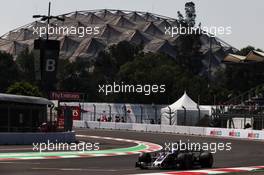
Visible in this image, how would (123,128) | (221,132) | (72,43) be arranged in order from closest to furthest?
(221,132) → (123,128) → (72,43)

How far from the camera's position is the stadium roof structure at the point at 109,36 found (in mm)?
154375

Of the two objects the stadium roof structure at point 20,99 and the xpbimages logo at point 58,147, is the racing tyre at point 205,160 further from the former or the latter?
the stadium roof structure at point 20,99

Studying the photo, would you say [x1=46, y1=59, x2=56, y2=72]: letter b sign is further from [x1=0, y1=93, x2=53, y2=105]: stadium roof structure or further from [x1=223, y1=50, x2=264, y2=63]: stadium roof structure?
[x1=223, y1=50, x2=264, y2=63]: stadium roof structure

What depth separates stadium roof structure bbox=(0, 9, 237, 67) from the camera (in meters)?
154

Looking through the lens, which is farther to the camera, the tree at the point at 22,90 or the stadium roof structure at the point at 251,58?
the tree at the point at 22,90

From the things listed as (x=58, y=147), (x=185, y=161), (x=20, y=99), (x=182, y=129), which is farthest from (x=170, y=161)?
(x=182, y=129)

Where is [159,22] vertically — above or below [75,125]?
above

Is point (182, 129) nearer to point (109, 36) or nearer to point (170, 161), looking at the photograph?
point (170, 161)

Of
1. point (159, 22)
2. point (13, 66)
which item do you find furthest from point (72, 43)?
point (13, 66)

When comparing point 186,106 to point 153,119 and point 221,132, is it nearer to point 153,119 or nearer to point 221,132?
point 153,119

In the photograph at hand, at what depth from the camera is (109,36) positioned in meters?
162

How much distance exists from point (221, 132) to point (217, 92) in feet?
137

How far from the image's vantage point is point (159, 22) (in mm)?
179375

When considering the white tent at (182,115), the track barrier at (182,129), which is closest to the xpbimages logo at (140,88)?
the track barrier at (182,129)
